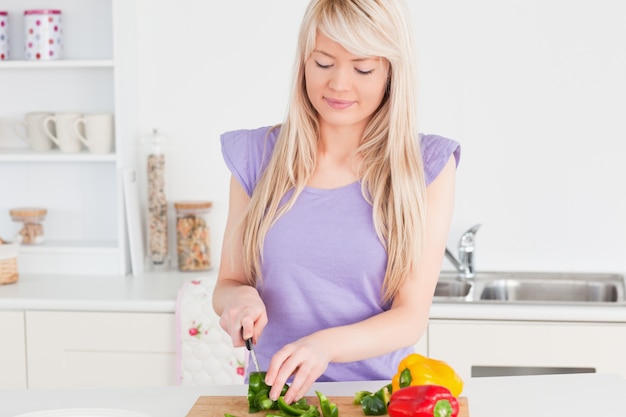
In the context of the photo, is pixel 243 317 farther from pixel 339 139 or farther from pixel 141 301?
pixel 141 301

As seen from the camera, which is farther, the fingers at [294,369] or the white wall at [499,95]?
the white wall at [499,95]

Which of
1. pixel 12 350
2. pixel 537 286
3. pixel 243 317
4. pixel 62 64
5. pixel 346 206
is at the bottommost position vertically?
pixel 12 350

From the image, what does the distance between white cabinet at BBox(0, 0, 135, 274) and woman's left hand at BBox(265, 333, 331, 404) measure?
1.68 meters

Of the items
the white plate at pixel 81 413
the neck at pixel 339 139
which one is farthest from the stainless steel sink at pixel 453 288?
the white plate at pixel 81 413

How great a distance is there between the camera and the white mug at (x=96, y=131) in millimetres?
3029

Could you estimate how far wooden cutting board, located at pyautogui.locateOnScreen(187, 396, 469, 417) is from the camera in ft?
4.79

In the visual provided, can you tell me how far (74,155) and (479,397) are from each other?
1835 mm

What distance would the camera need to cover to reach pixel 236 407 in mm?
1497

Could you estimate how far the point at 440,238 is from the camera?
1.73 meters

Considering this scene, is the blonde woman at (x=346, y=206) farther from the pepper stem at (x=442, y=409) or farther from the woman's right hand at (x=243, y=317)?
the pepper stem at (x=442, y=409)

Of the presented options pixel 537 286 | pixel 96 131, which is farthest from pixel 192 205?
pixel 537 286

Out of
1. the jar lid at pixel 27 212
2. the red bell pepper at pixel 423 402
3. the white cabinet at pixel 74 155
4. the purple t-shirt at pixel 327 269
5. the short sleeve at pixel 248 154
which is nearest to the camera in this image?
the red bell pepper at pixel 423 402

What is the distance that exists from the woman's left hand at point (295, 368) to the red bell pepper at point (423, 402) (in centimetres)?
13

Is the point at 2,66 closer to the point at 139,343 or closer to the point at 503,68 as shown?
the point at 139,343
